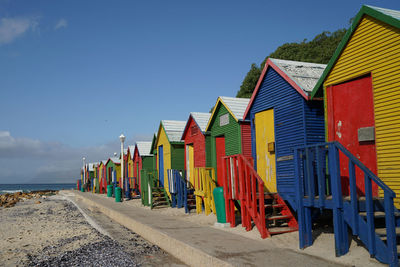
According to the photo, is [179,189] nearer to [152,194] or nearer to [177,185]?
[177,185]

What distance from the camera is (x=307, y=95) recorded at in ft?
31.6

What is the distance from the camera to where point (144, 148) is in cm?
2853

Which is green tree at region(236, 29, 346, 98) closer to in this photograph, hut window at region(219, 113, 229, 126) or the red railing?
hut window at region(219, 113, 229, 126)

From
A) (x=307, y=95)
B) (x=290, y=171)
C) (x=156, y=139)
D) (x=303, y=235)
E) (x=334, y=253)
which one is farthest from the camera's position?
(x=156, y=139)

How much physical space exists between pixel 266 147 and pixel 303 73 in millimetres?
2449

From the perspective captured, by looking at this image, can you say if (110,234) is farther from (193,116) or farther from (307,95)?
(307,95)

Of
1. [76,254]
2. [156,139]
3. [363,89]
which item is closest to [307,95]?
[363,89]

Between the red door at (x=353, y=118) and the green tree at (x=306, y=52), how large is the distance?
26.1 m

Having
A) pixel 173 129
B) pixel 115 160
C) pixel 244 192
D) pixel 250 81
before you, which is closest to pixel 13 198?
pixel 115 160

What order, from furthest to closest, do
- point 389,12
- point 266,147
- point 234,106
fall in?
1. point 234,106
2. point 266,147
3. point 389,12

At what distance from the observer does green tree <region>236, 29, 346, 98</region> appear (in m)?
34.1

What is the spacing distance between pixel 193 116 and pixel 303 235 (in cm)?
1064

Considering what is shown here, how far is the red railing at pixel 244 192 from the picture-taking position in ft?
30.4

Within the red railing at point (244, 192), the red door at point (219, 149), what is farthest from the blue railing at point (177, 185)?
the red railing at point (244, 192)
